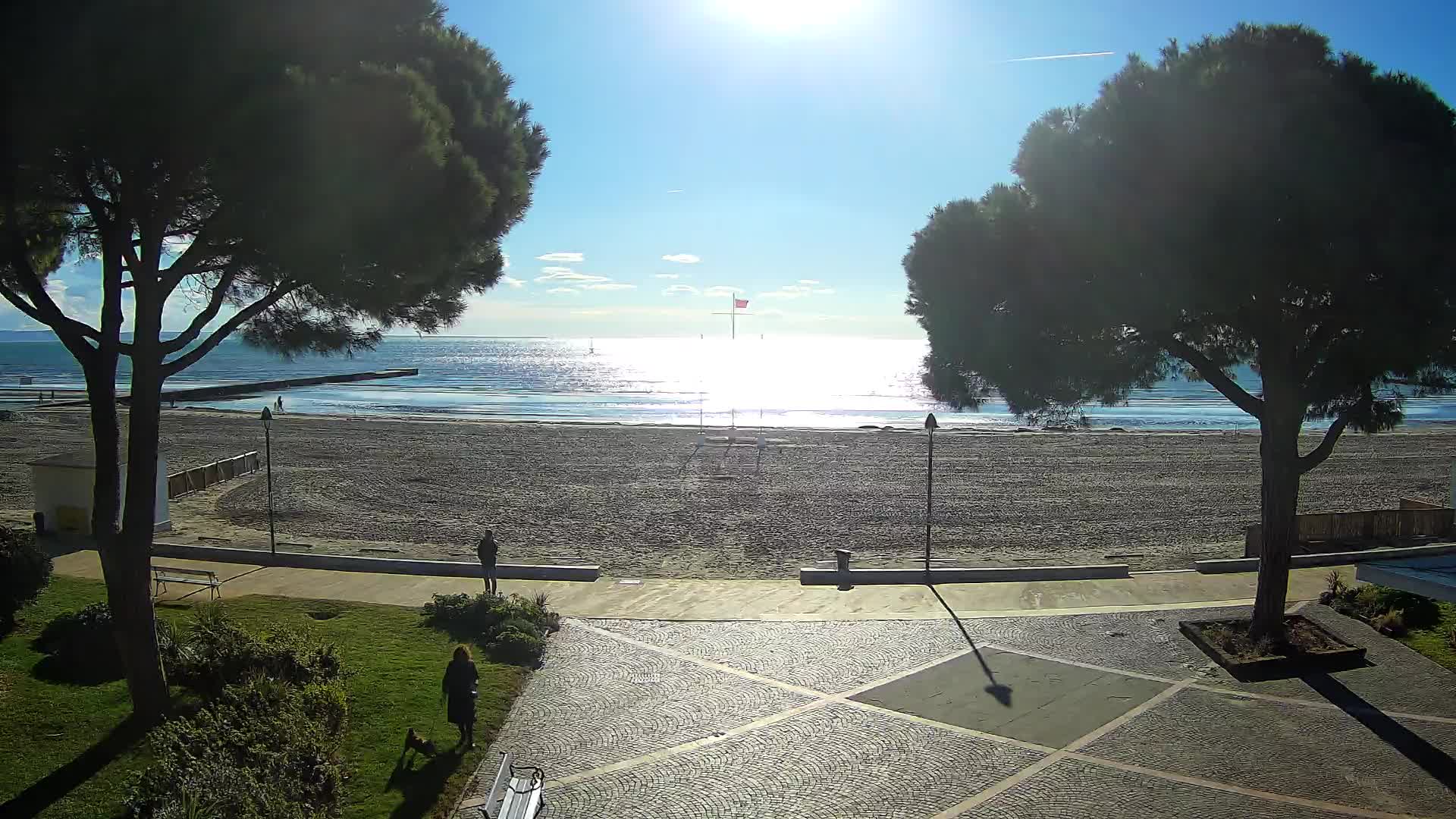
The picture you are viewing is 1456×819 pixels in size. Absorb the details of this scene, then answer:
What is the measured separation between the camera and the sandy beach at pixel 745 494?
21.0 m

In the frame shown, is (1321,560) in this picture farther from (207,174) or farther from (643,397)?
(643,397)

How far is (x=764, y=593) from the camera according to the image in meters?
16.0

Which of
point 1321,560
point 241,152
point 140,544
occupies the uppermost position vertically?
point 241,152

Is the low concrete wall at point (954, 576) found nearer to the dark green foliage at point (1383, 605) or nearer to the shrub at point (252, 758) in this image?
the dark green foliage at point (1383, 605)

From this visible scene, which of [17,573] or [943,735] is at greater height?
[17,573]

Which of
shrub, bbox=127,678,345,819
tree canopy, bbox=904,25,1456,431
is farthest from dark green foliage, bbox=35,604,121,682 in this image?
tree canopy, bbox=904,25,1456,431

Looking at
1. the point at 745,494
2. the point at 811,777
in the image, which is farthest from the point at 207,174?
the point at 745,494

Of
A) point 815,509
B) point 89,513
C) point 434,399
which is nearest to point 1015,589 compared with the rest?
point 815,509

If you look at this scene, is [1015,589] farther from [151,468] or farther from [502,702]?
[151,468]

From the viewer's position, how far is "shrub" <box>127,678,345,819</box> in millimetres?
6273

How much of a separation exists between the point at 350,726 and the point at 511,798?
9.09ft

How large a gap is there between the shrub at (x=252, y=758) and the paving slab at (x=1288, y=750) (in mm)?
7620

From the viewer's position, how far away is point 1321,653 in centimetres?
1180

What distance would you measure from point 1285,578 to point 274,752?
12488 mm
